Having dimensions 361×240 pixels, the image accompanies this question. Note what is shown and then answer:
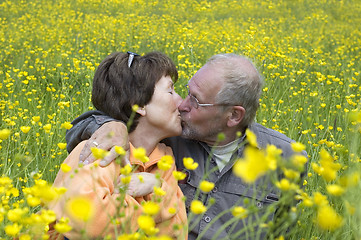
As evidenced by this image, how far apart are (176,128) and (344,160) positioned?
0.93m

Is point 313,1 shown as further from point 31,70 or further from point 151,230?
point 151,230

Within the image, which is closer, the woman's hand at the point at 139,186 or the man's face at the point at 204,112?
the woman's hand at the point at 139,186

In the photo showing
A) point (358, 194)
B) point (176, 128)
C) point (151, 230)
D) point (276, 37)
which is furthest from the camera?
point (276, 37)

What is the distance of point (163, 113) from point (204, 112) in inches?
9.9

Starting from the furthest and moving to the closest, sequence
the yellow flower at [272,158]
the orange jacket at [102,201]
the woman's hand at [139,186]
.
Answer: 1. the woman's hand at [139,186]
2. the orange jacket at [102,201]
3. the yellow flower at [272,158]

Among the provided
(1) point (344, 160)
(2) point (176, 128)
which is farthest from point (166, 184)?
(1) point (344, 160)

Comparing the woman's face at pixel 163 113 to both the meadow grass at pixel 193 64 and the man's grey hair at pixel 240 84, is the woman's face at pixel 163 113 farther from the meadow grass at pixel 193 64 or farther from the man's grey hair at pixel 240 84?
the meadow grass at pixel 193 64

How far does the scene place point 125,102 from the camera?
2.40 m

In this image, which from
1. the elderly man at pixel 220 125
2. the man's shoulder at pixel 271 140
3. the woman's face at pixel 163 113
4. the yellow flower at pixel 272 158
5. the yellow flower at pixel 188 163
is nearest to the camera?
the yellow flower at pixel 272 158

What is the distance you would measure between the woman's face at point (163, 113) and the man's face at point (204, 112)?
0.11m

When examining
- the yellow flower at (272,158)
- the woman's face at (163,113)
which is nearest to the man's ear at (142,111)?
the woman's face at (163,113)

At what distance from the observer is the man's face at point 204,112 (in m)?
2.51

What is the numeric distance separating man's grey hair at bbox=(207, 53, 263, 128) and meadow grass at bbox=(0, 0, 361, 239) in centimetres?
40

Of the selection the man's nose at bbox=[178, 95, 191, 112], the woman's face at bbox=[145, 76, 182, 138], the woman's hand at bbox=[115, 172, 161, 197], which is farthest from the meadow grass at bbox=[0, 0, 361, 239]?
the man's nose at bbox=[178, 95, 191, 112]
